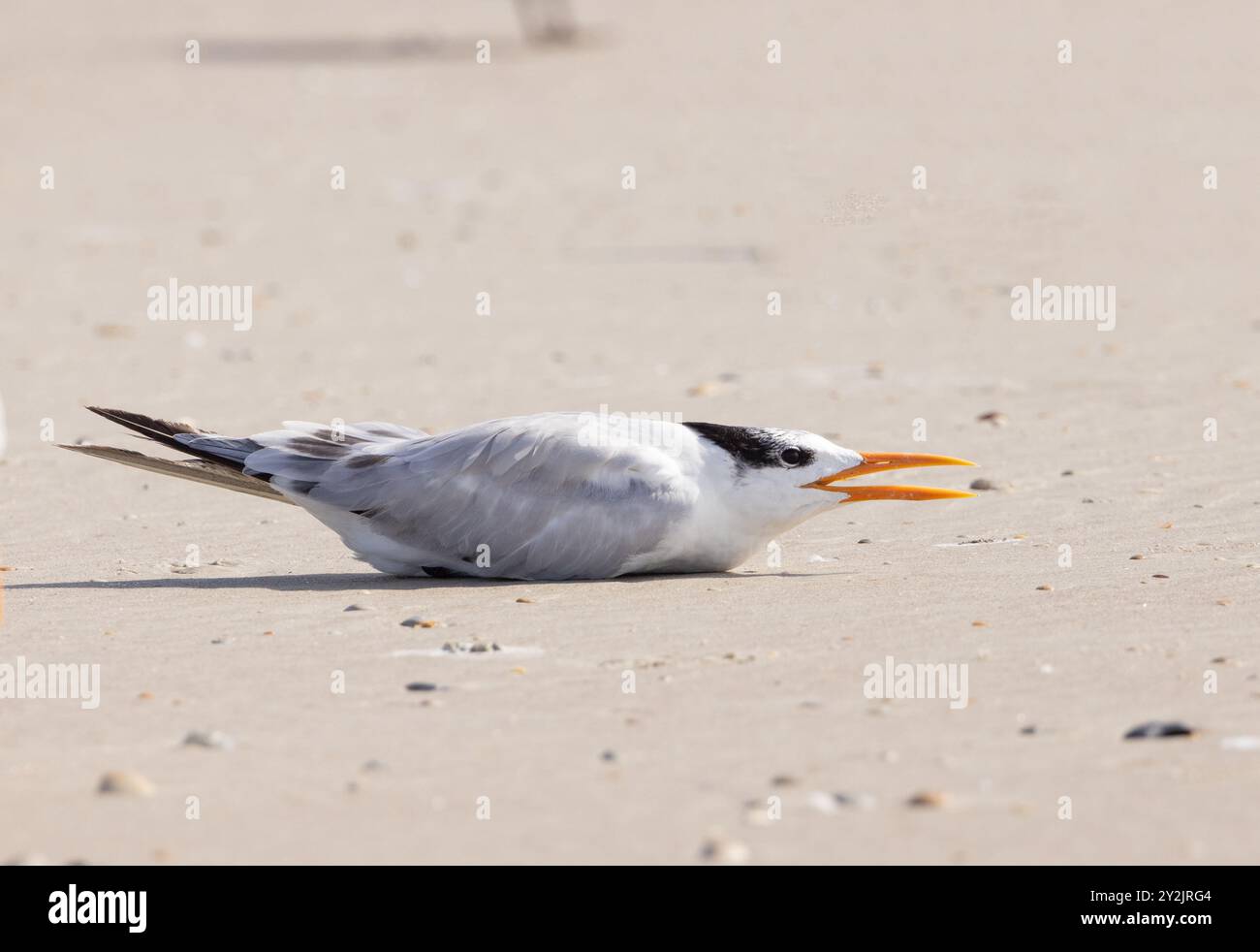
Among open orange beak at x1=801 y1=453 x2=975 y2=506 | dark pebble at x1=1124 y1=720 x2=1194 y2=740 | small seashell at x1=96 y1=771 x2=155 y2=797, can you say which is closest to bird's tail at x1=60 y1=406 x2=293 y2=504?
open orange beak at x1=801 y1=453 x2=975 y2=506

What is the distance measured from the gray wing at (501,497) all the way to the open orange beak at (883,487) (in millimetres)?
570

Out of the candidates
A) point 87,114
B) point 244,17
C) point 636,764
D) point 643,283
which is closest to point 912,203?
point 643,283

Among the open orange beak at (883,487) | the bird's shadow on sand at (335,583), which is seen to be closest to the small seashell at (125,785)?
the bird's shadow on sand at (335,583)

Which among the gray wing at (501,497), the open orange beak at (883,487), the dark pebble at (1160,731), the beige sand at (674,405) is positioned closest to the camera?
the beige sand at (674,405)

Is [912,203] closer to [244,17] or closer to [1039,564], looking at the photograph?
[1039,564]

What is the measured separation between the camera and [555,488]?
264 inches

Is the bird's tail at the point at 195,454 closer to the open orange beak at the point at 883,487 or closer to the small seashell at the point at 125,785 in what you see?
the open orange beak at the point at 883,487

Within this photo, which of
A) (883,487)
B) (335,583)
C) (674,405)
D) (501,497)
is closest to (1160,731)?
(883,487)

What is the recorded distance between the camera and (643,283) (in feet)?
46.1

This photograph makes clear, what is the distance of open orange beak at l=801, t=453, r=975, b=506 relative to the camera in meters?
6.83

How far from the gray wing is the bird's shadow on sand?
64 millimetres

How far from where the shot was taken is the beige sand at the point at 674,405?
4.50 meters

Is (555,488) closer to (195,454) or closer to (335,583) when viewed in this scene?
(335,583)

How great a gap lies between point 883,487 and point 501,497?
140 centimetres
